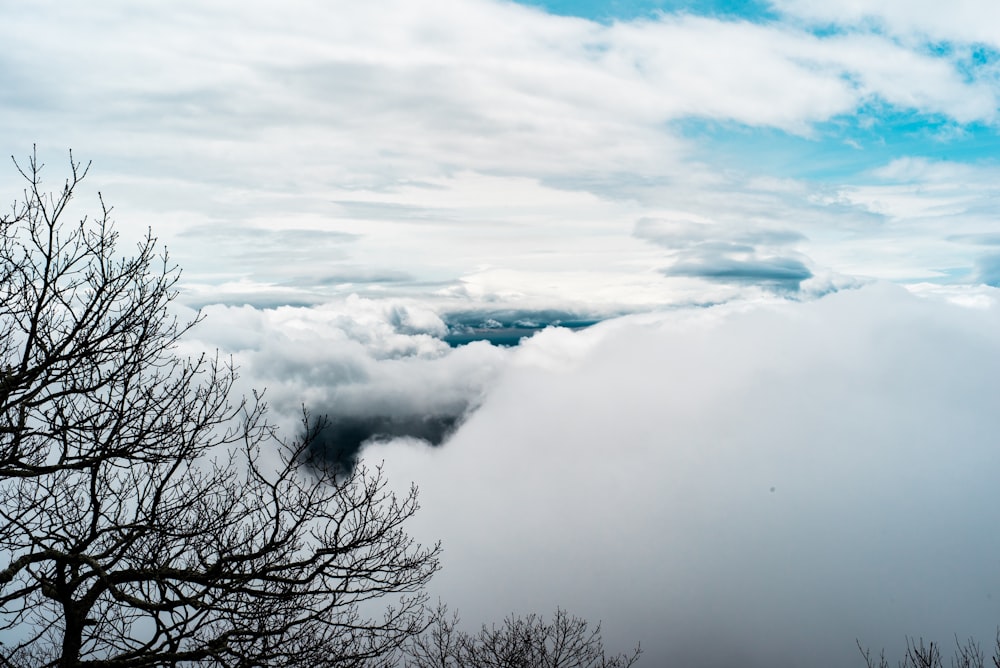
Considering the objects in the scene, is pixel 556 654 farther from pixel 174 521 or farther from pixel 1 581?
pixel 1 581

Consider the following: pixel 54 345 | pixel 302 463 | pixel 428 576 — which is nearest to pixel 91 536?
pixel 54 345

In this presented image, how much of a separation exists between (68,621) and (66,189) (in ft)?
18.8

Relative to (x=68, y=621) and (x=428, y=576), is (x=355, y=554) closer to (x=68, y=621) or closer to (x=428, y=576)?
(x=428, y=576)

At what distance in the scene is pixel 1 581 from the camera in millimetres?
8945

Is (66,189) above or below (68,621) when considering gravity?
above

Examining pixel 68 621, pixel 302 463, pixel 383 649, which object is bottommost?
pixel 383 649

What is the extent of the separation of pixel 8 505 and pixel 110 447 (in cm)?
331

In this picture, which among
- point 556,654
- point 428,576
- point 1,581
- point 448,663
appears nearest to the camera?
point 1,581

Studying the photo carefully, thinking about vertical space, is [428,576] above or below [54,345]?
below

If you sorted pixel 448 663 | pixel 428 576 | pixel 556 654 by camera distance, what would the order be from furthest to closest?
pixel 556 654
pixel 448 663
pixel 428 576

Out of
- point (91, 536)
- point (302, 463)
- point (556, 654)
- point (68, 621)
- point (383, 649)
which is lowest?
point (556, 654)

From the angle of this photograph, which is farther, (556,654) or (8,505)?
(556,654)

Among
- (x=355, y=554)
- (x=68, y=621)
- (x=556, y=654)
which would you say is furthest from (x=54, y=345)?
(x=556, y=654)

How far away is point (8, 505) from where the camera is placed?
39.1ft
